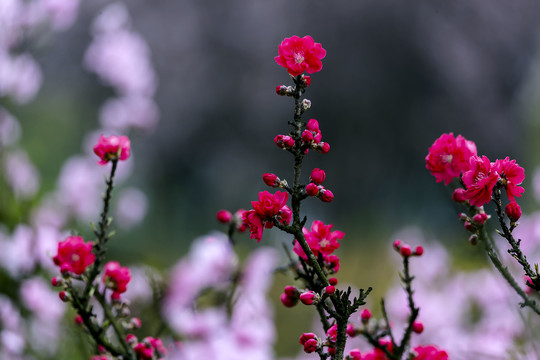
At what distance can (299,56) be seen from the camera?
52cm

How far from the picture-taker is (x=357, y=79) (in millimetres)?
4566

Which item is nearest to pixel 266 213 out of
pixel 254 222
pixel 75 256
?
pixel 254 222

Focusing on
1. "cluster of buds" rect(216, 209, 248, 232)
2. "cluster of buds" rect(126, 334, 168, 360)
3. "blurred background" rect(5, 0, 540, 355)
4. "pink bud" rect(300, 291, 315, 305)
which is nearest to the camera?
"pink bud" rect(300, 291, 315, 305)

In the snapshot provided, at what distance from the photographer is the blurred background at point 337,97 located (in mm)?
4496

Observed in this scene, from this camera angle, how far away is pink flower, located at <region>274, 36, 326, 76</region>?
1.70 feet

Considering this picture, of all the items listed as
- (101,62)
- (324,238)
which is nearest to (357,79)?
(101,62)

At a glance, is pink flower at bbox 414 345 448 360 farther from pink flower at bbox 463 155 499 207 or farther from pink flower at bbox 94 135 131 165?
pink flower at bbox 94 135 131 165

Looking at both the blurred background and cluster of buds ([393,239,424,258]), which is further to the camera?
the blurred background

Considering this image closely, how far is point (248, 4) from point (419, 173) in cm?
221

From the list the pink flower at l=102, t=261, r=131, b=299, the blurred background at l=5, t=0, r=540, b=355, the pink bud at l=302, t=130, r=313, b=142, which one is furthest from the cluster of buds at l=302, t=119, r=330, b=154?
the blurred background at l=5, t=0, r=540, b=355

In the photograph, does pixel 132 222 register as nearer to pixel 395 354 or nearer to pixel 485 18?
pixel 395 354

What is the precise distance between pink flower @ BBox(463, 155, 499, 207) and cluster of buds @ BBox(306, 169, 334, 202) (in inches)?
5.5

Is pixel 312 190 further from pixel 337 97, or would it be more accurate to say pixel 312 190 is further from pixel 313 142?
pixel 337 97

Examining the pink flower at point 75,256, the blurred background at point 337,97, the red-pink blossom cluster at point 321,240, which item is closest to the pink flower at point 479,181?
the red-pink blossom cluster at point 321,240
